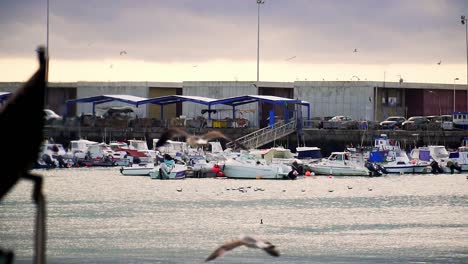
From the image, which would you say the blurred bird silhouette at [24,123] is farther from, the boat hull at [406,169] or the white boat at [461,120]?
the white boat at [461,120]

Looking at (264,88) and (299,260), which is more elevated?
(264,88)

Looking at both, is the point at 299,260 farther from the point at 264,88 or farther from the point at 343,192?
the point at 264,88

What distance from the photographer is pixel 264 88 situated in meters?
109

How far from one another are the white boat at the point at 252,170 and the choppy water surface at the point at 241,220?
214 centimetres

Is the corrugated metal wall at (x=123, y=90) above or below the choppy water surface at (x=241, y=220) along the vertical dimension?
above

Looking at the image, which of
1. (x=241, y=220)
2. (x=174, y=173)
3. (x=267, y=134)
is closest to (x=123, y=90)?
(x=267, y=134)

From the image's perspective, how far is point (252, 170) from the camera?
243ft

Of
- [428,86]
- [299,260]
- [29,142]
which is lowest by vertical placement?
[299,260]

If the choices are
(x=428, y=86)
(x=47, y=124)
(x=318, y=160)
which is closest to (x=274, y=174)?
(x=318, y=160)

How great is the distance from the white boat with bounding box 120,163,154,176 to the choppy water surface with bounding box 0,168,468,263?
237 centimetres

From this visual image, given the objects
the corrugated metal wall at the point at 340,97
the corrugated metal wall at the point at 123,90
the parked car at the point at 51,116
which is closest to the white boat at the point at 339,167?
the corrugated metal wall at the point at 340,97

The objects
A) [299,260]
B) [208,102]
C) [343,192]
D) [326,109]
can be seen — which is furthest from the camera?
[326,109]

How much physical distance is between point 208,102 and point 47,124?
89.5 meters

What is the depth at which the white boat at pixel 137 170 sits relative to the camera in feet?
248
